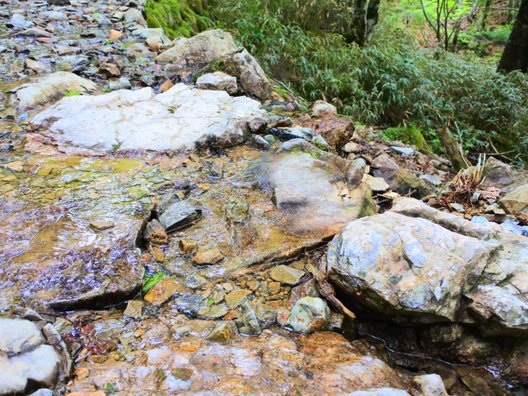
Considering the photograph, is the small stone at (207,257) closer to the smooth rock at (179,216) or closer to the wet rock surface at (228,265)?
the wet rock surface at (228,265)

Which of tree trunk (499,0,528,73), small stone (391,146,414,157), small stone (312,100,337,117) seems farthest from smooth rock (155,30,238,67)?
tree trunk (499,0,528,73)

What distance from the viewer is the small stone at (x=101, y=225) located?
2.74 m

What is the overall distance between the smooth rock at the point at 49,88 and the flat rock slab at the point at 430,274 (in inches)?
137

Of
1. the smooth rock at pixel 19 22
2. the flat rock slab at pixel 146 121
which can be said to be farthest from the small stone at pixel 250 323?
the smooth rock at pixel 19 22

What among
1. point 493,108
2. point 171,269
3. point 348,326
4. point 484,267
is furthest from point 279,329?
point 493,108

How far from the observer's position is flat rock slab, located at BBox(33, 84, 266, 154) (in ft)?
12.4

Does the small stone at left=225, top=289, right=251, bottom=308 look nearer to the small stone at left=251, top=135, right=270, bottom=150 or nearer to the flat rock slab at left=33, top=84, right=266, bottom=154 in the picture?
the flat rock slab at left=33, top=84, right=266, bottom=154

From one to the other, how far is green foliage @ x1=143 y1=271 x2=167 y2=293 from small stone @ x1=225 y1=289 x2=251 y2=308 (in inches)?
16.5

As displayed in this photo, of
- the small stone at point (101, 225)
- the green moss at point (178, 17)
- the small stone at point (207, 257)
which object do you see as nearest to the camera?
the small stone at point (207, 257)

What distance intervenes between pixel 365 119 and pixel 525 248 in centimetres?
394

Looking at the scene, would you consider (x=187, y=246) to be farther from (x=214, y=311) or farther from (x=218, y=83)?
(x=218, y=83)

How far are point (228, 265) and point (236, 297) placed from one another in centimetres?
27

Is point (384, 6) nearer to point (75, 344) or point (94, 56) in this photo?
point (94, 56)

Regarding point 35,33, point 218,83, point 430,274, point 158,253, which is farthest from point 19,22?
point 430,274
